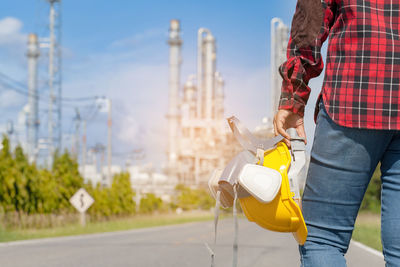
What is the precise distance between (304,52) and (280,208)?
2.08 ft

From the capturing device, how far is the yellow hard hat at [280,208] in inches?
86.1

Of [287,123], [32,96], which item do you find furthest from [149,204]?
[287,123]

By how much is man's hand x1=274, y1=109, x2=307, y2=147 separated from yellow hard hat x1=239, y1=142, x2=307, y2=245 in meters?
0.08

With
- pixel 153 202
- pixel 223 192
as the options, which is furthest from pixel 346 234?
pixel 153 202

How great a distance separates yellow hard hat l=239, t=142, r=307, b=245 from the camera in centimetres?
219

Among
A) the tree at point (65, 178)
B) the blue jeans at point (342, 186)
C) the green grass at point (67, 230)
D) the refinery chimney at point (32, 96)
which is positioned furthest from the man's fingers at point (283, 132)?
the refinery chimney at point (32, 96)

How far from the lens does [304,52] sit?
Result: 2.40 metres

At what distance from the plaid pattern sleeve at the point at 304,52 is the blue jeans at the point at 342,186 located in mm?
180

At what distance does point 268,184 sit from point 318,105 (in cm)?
→ 43

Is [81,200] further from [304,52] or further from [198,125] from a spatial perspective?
[198,125]

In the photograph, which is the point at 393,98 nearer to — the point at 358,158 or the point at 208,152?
the point at 358,158

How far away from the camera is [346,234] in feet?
7.37

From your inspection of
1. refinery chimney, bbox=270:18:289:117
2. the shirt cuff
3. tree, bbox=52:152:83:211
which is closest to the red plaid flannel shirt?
the shirt cuff

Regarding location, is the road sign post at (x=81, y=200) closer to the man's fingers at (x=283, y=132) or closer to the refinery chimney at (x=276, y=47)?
the refinery chimney at (x=276, y=47)
